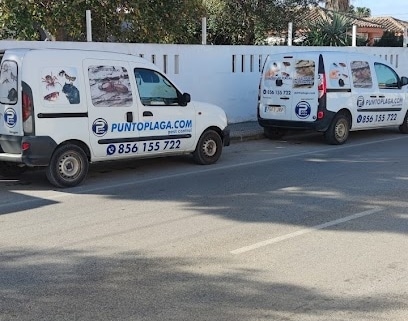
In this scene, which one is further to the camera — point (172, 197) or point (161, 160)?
point (161, 160)

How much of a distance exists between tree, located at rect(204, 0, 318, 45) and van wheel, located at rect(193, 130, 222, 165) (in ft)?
45.5

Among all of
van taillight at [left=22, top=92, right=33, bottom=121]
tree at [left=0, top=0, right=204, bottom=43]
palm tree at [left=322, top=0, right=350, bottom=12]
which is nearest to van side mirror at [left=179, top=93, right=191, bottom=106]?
van taillight at [left=22, top=92, right=33, bottom=121]

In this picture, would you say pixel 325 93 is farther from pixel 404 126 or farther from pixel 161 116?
pixel 161 116

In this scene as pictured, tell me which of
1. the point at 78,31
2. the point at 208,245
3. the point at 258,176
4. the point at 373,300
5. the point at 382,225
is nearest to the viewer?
the point at 373,300

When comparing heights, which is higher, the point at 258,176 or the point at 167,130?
the point at 167,130

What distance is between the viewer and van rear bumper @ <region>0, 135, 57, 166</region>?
8.00 meters

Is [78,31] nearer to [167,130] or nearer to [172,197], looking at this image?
[167,130]

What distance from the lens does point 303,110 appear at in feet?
40.5

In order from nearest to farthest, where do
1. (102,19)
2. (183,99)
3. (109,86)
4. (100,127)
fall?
(100,127) < (109,86) < (183,99) < (102,19)

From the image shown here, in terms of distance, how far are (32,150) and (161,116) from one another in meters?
2.22

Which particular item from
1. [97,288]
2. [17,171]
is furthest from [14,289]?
[17,171]

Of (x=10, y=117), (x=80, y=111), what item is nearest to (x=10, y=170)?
(x=10, y=117)

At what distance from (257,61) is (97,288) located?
12.6 m

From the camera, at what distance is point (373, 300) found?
14.4 feet
